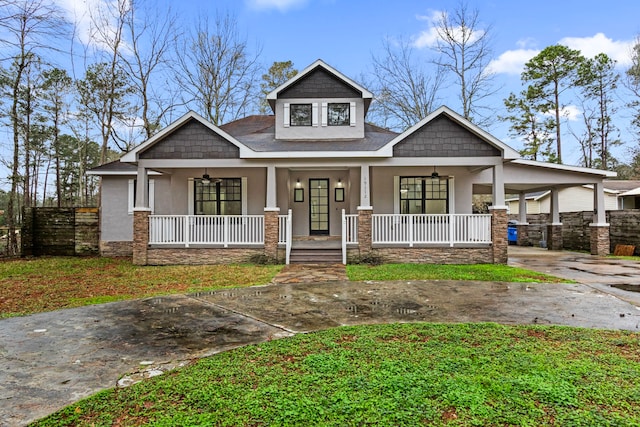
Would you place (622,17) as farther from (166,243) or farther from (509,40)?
(166,243)

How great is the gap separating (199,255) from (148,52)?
41.9ft

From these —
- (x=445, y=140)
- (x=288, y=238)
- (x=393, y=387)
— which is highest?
(x=445, y=140)

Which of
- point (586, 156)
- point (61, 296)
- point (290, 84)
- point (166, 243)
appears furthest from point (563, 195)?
point (61, 296)

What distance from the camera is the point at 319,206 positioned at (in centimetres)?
1338

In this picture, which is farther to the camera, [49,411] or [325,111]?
[325,111]

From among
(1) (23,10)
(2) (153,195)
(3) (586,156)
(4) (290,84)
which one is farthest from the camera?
(3) (586,156)

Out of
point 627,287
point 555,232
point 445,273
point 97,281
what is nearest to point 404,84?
point 555,232

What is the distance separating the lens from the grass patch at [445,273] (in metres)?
8.40

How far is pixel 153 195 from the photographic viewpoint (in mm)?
13891

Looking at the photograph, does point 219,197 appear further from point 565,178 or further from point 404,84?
point 404,84

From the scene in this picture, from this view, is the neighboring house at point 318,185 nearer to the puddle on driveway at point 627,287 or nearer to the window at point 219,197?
the window at point 219,197

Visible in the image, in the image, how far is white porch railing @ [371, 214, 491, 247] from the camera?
35.9 feet

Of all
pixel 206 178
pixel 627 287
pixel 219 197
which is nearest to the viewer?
pixel 627 287

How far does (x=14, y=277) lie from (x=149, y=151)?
15.4 ft
